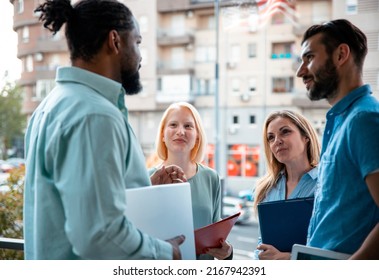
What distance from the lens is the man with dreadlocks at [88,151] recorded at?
2.67ft

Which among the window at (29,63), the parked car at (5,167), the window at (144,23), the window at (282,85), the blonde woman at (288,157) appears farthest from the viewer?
the window at (282,85)

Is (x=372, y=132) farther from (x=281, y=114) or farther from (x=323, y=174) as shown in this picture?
(x=281, y=114)

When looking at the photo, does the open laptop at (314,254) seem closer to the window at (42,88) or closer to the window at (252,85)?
the window at (42,88)

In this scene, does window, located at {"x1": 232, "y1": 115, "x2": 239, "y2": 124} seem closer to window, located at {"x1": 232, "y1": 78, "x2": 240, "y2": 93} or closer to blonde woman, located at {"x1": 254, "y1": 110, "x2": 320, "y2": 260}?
window, located at {"x1": 232, "y1": 78, "x2": 240, "y2": 93}

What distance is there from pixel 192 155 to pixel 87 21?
952 mm

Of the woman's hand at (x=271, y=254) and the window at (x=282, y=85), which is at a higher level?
the window at (x=282, y=85)

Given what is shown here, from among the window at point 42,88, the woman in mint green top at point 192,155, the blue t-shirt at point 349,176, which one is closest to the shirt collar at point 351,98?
the blue t-shirt at point 349,176

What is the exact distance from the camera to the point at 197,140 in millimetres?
1818

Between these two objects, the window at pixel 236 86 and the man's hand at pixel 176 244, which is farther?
the window at pixel 236 86

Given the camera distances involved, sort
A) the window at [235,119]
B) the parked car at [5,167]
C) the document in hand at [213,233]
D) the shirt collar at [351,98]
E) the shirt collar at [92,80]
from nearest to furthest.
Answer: the shirt collar at [92,80]
the shirt collar at [351,98]
the document in hand at [213,233]
the parked car at [5,167]
the window at [235,119]

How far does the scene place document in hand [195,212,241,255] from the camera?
48.4 inches

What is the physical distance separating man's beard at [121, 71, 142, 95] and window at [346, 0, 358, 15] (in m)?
1.92

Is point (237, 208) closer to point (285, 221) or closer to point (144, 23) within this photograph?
point (144, 23)
